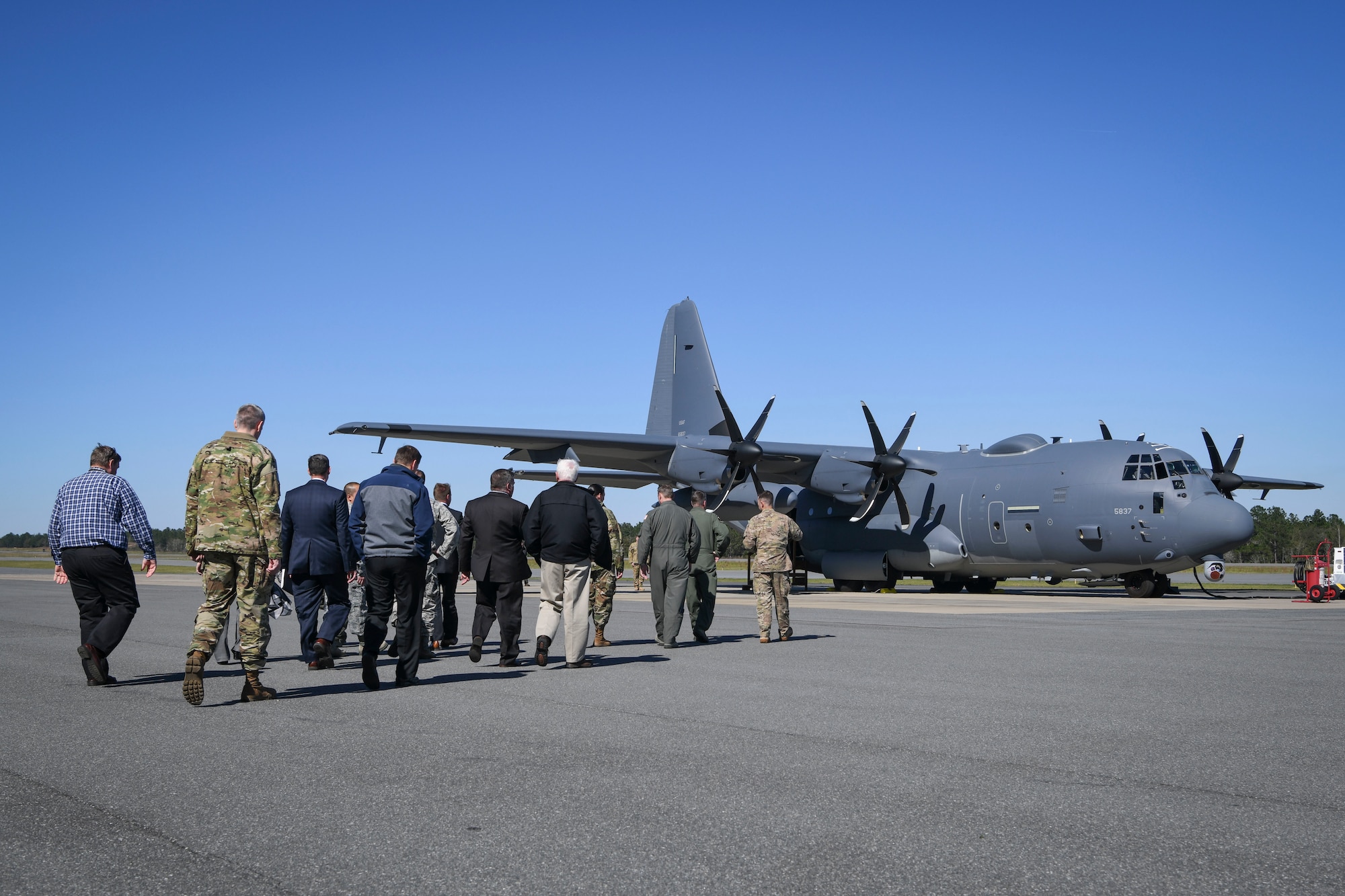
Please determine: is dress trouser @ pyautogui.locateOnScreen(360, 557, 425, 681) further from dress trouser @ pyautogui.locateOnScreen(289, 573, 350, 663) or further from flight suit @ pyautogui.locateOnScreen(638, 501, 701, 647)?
flight suit @ pyautogui.locateOnScreen(638, 501, 701, 647)

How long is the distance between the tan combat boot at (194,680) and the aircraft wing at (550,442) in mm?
14728

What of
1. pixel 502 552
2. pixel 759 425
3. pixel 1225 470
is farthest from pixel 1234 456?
pixel 502 552

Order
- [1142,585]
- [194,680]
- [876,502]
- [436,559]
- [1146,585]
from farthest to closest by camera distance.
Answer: [876,502], [1142,585], [1146,585], [436,559], [194,680]

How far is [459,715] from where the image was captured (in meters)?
6.92

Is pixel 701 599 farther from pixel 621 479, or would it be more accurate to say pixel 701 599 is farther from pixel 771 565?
pixel 621 479

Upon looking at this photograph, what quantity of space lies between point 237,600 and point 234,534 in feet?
1.71

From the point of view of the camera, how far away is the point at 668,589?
1195 centimetres

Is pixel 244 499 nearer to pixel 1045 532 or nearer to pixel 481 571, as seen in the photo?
pixel 481 571

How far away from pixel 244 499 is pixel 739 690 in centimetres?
399

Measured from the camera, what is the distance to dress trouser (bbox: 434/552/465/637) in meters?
11.7

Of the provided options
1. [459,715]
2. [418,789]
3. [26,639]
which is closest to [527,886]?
[418,789]

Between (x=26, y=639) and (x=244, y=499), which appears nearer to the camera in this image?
(x=244, y=499)

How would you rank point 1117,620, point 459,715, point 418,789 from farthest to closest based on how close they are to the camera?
point 1117,620, point 459,715, point 418,789

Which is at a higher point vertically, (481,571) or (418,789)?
(481,571)
